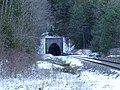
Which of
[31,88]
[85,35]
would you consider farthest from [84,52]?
[31,88]

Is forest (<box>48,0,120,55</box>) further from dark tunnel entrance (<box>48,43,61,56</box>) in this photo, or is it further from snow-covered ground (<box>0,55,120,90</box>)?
snow-covered ground (<box>0,55,120,90</box>)

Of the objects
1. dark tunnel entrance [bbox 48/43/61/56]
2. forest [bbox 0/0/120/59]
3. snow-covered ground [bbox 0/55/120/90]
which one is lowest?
dark tunnel entrance [bbox 48/43/61/56]

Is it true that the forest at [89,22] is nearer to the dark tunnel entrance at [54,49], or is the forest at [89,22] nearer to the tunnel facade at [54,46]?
the tunnel facade at [54,46]

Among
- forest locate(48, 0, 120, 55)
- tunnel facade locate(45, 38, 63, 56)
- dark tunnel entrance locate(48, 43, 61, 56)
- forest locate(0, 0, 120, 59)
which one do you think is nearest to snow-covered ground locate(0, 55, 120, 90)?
forest locate(0, 0, 120, 59)

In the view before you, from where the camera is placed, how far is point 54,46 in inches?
3157

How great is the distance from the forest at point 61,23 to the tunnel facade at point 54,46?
1.76m

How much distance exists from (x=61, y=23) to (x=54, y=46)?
7.18m

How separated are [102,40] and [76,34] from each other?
80.1 feet

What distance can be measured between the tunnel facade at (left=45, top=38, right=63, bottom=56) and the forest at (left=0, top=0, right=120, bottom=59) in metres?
1.76

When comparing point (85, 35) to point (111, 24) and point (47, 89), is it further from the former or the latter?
point (47, 89)

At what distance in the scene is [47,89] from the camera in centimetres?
1142

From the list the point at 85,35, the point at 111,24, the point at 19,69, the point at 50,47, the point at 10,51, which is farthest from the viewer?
the point at 50,47

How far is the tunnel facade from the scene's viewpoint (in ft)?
256

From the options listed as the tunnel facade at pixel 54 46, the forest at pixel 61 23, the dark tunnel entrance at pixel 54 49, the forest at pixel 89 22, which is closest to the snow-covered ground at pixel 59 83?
the forest at pixel 61 23
